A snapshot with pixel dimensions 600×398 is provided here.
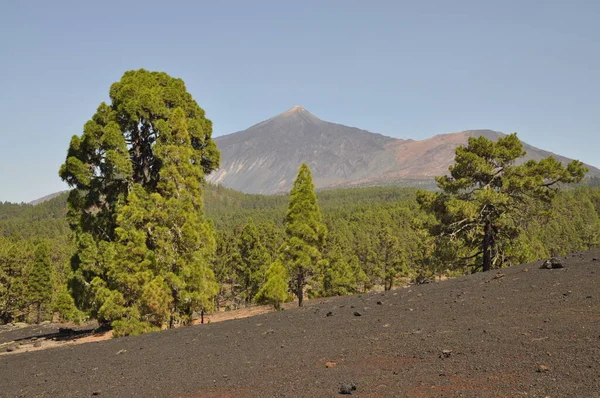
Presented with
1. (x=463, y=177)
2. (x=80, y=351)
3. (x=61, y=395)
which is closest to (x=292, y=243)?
(x=463, y=177)

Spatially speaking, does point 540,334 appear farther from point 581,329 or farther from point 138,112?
point 138,112

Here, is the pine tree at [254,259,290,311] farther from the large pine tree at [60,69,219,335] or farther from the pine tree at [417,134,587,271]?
the pine tree at [417,134,587,271]

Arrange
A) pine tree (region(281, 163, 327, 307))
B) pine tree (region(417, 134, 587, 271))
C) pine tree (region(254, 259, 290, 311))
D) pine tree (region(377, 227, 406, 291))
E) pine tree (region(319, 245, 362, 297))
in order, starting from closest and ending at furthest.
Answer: pine tree (region(417, 134, 587, 271)) < pine tree (region(254, 259, 290, 311)) < pine tree (region(281, 163, 327, 307)) < pine tree (region(319, 245, 362, 297)) < pine tree (region(377, 227, 406, 291))

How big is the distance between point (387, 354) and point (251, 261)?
49.0m

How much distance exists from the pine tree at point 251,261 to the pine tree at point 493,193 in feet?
109

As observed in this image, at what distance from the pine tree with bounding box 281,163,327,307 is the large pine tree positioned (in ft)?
20.1

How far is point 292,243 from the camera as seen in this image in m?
29.0

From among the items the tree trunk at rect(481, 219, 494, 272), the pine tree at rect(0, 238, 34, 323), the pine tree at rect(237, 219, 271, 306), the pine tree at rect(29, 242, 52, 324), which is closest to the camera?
the tree trunk at rect(481, 219, 494, 272)

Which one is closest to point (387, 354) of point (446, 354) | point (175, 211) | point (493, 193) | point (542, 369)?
point (446, 354)

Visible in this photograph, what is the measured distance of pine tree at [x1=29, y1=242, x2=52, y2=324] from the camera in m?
58.5

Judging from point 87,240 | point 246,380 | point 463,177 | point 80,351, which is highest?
point 463,177

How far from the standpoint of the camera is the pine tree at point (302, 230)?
28938 millimetres

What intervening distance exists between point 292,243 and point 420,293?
49.2ft

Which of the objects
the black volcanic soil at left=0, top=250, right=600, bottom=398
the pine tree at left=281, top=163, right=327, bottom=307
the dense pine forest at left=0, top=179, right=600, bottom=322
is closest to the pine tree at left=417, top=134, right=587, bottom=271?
the dense pine forest at left=0, top=179, right=600, bottom=322
